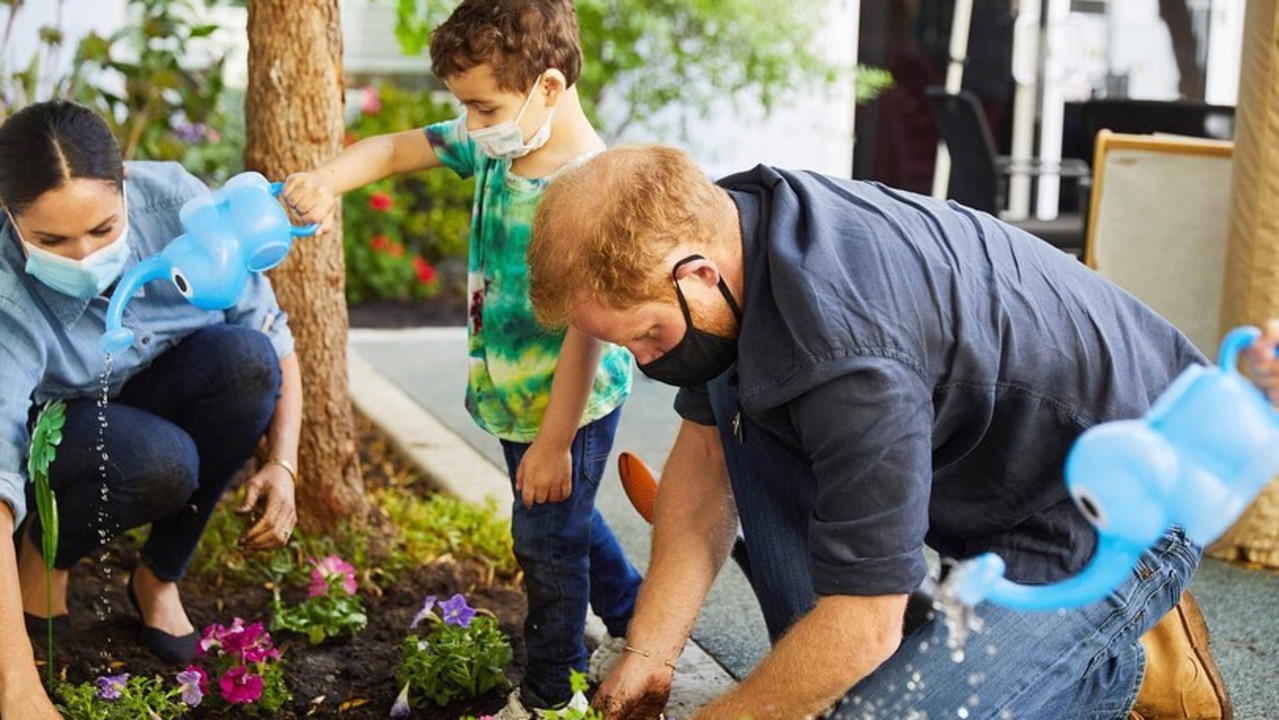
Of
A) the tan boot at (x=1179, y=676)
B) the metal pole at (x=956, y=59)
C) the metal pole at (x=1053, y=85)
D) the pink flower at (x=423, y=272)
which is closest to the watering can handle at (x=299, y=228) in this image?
the tan boot at (x=1179, y=676)

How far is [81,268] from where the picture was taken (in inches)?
99.8

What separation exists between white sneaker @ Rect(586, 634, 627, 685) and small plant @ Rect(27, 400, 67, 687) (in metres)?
0.96

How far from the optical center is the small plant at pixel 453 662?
106 inches

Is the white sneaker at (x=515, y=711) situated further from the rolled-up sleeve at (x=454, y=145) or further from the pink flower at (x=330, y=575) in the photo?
the rolled-up sleeve at (x=454, y=145)

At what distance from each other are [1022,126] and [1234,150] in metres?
6.03

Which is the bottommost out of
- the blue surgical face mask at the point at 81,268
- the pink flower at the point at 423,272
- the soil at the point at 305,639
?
the pink flower at the point at 423,272

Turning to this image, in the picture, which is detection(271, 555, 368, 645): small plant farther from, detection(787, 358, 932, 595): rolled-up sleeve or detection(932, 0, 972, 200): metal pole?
detection(932, 0, 972, 200): metal pole

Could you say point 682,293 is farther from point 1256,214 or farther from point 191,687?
point 1256,214

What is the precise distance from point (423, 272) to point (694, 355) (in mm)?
6036

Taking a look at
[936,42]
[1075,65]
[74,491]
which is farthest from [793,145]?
[74,491]

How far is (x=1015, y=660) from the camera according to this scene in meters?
2.05

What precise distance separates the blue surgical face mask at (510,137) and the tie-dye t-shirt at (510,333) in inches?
2.2

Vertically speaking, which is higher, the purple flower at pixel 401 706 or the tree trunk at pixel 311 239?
the tree trunk at pixel 311 239

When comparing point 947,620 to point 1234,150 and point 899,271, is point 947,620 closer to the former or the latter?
point 899,271
